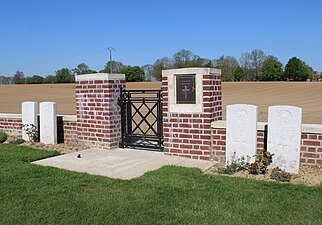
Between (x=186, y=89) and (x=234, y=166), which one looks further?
(x=186, y=89)

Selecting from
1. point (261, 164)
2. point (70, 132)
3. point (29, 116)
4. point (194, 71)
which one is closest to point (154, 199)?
point (261, 164)

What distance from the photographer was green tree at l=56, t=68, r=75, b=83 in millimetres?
82812

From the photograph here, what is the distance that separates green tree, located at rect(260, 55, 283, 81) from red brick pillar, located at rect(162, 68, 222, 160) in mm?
83942

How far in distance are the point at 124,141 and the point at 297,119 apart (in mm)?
4324

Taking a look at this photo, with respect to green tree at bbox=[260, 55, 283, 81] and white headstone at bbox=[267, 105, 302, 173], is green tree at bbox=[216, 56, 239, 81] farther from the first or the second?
white headstone at bbox=[267, 105, 302, 173]

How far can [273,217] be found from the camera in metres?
4.22

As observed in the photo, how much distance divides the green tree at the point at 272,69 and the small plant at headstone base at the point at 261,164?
84951mm

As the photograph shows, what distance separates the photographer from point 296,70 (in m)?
93.9

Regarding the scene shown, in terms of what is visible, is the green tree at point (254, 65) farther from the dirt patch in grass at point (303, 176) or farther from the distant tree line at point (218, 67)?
the dirt patch in grass at point (303, 176)

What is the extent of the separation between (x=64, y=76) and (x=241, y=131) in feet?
266

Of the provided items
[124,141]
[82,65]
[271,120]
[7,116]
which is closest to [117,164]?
[124,141]

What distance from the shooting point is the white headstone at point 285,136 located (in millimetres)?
6039

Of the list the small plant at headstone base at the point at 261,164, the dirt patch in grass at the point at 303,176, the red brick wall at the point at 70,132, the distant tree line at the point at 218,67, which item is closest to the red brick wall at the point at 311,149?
the dirt patch in grass at the point at 303,176

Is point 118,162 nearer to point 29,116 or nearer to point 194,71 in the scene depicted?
point 194,71
